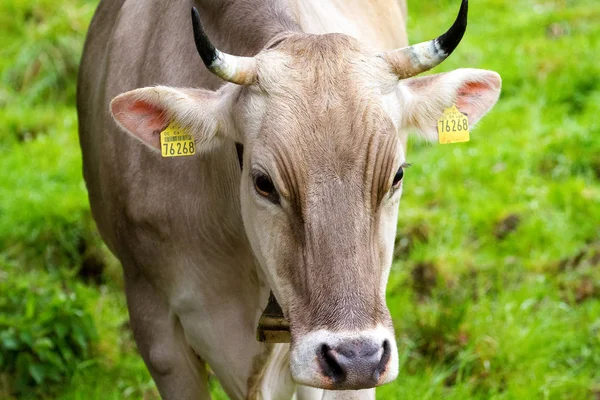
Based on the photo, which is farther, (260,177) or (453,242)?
(453,242)

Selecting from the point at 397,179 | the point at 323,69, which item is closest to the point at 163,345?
the point at 397,179

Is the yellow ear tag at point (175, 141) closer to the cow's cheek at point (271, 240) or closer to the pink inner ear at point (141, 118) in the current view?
the pink inner ear at point (141, 118)

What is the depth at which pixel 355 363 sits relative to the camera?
3104 millimetres

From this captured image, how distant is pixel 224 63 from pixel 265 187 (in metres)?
0.42

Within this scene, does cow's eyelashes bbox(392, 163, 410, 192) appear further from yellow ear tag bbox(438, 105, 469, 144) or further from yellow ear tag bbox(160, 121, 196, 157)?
yellow ear tag bbox(160, 121, 196, 157)

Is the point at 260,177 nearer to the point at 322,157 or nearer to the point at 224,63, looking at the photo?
the point at 322,157

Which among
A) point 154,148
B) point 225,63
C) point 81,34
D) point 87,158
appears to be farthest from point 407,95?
point 81,34

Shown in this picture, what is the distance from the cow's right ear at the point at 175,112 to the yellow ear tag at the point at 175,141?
17mm

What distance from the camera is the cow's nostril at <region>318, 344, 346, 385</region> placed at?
313cm

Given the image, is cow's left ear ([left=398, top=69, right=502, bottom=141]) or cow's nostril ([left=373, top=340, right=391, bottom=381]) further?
cow's left ear ([left=398, top=69, right=502, bottom=141])

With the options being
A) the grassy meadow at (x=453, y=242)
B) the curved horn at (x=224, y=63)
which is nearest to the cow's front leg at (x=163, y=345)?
the grassy meadow at (x=453, y=242)

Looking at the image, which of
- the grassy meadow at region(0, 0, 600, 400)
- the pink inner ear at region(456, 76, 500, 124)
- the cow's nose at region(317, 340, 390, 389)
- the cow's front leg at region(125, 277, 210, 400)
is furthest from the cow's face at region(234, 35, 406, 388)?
the grassy meadow at region(0, 0, 600, 400)

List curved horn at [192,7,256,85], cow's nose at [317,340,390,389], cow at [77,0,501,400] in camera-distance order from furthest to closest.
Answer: curved horn at [192,7,256,85]
cow at [77,0,501,400]
cow's nose at [317,340,390,389]

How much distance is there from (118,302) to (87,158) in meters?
1.35
